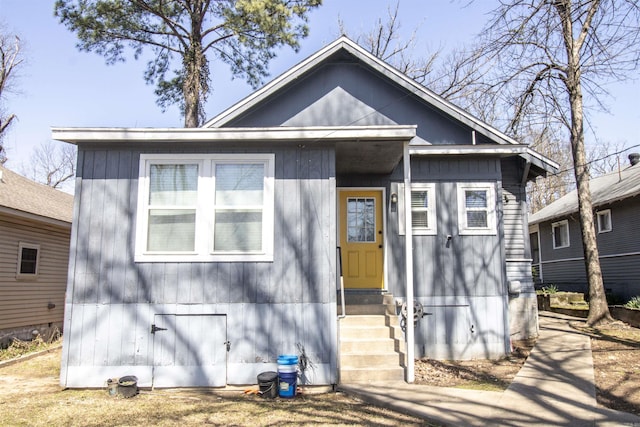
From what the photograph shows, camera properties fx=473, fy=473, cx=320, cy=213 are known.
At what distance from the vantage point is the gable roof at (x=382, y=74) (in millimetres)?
9734

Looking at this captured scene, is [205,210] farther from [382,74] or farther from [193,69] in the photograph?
[193,69]

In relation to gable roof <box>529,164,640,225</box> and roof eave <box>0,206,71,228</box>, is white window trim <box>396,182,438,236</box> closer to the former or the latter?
gable roof <box>529,164,640,225</box>

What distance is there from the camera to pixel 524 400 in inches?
221

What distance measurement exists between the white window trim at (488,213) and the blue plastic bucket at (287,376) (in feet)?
14.3

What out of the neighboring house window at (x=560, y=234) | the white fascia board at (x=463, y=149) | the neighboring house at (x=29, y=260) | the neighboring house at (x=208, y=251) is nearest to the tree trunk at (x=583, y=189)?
the white fascia board at (x=463, y=149)

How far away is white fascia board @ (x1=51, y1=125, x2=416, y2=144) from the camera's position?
6.76 m

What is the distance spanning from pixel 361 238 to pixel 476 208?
2.28m

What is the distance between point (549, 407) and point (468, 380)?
1.78 meters

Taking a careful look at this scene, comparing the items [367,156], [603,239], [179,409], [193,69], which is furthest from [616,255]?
[193,69]

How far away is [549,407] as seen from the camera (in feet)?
17.4

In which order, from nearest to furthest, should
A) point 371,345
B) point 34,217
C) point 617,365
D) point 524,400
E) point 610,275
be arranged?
point 524,400 < point 617,365 < point 371,345 < point 34,217 < point 610,275

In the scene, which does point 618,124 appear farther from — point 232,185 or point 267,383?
point 267,383

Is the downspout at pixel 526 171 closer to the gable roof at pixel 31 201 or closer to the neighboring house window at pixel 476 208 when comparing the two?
the neighboring house window at pixel 476 208

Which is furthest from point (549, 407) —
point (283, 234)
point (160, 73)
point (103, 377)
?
point (160, 73)
